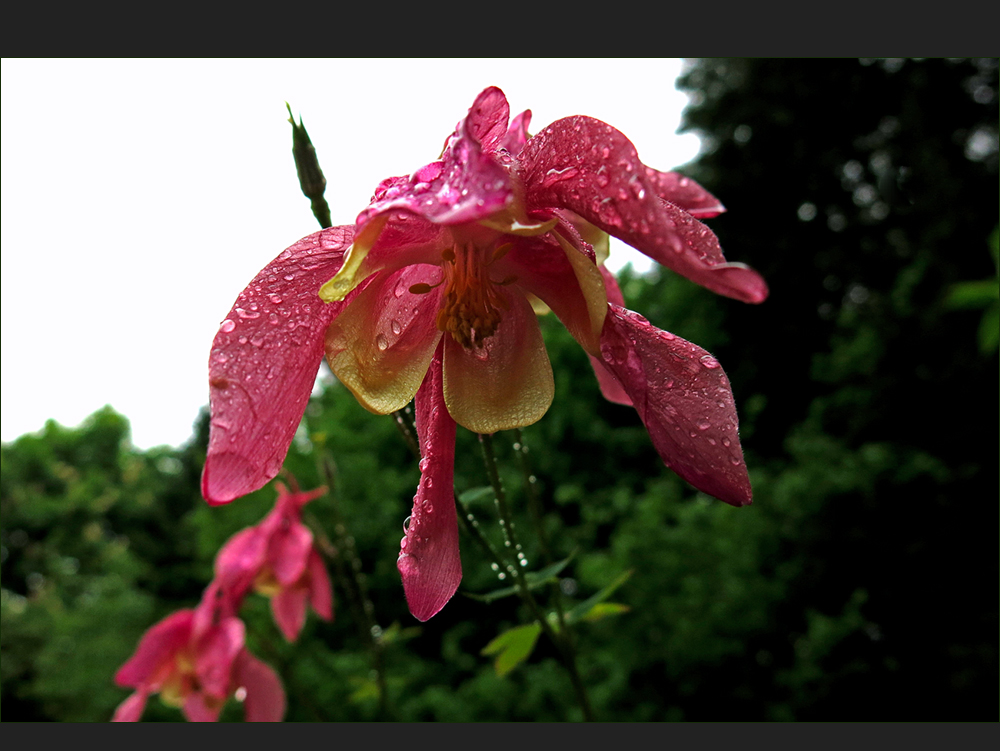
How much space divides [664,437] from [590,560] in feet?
10.4

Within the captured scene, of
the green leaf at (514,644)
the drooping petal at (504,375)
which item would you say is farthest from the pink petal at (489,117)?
the green leaf at (514,644)

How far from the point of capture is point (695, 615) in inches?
140

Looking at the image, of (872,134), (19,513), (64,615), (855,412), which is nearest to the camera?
(855,412)

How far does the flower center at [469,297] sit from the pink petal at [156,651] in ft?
3.86

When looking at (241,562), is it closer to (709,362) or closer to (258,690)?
(258,690)

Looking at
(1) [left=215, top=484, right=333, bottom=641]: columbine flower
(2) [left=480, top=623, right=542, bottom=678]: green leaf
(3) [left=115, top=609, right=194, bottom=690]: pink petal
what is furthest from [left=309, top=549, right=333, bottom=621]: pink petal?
(2) [left=480, top=623, right=542, bottom=678]: green leaf

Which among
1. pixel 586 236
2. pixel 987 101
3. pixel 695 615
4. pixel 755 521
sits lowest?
pixel 695 615

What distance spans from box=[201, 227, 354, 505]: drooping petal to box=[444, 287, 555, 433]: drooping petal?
111 mm

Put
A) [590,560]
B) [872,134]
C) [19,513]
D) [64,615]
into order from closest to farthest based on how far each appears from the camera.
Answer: [590,560]
[64,615]
[872,134]
[19,513]

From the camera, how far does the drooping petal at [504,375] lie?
0.58m

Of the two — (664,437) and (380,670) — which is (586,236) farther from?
(380,670)

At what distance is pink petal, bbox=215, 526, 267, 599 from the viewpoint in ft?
5.15

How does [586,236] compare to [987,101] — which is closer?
[586,236]

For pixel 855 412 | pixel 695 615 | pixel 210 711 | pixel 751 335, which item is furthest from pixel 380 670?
pixel 751 335
